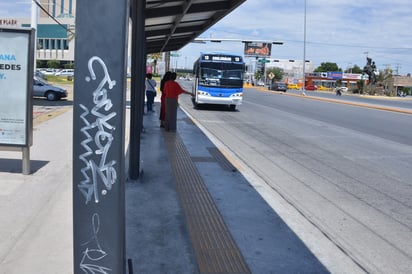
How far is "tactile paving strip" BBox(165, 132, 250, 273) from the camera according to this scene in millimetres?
4379

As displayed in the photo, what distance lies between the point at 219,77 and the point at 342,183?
16.9m

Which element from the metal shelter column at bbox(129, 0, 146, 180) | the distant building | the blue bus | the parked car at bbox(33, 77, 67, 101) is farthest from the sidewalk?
the distant building

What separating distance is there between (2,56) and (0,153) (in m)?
2.76

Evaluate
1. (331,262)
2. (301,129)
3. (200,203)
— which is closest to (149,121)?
(301,129)

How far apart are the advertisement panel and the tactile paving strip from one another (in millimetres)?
2709

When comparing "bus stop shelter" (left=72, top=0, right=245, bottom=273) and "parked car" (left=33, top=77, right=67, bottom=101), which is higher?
"parked car" (left=33, top=77, right=67, bottom=101)

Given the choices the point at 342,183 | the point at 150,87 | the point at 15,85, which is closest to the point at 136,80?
the point at 15,85

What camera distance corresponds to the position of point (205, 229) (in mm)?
5344

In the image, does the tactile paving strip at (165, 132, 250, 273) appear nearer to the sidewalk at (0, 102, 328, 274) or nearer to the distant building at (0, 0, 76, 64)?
the sidewalk at (0, 102, 328, 274)

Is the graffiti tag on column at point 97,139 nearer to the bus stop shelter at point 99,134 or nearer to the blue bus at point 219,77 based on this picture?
the bus stop shelter at point 99,134

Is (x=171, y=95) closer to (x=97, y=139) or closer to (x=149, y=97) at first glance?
(x=149, y=97)

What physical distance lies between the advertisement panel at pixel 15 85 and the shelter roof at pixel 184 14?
7.94ft

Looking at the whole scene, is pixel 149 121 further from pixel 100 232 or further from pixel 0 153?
pixel 100 232

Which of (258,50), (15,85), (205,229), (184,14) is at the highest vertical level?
(258,50)
